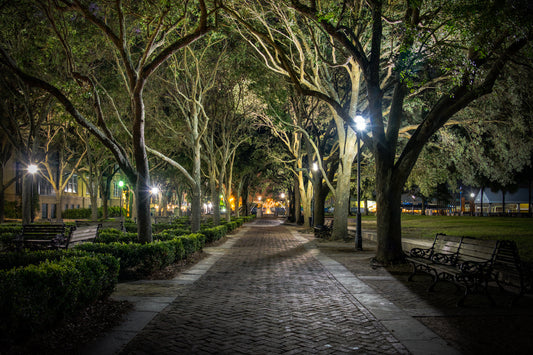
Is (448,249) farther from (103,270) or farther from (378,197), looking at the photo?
(103,270)

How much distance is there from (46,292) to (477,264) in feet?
24.8

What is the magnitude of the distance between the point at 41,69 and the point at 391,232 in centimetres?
1666

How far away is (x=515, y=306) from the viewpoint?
22.8 ft

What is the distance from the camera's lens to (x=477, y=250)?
334 inches

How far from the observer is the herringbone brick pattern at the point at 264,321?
16.7ft

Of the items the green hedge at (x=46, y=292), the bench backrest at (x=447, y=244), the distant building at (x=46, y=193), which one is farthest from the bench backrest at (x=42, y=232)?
the distant building at (x=46, y=193)

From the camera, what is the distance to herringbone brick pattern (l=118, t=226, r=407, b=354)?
5082mm

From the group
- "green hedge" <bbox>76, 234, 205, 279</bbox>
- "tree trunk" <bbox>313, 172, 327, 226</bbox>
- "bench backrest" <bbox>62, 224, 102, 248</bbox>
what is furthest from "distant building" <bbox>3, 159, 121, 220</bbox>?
"green hedge" <bbox>76, 234, 205, 279</bbox>

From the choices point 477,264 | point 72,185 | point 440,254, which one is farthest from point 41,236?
point 72,185

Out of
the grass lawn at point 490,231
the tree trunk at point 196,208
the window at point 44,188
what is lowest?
the grass lawn at point 490,231

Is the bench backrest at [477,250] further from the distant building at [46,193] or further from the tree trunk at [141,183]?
the distant building at [46,193]

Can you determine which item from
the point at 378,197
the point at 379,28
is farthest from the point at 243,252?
the point at 379,28

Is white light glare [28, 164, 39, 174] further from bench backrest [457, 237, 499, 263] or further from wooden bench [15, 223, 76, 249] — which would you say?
bench backrest [457, 237, 499, 263]

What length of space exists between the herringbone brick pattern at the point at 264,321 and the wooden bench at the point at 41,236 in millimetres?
6075
